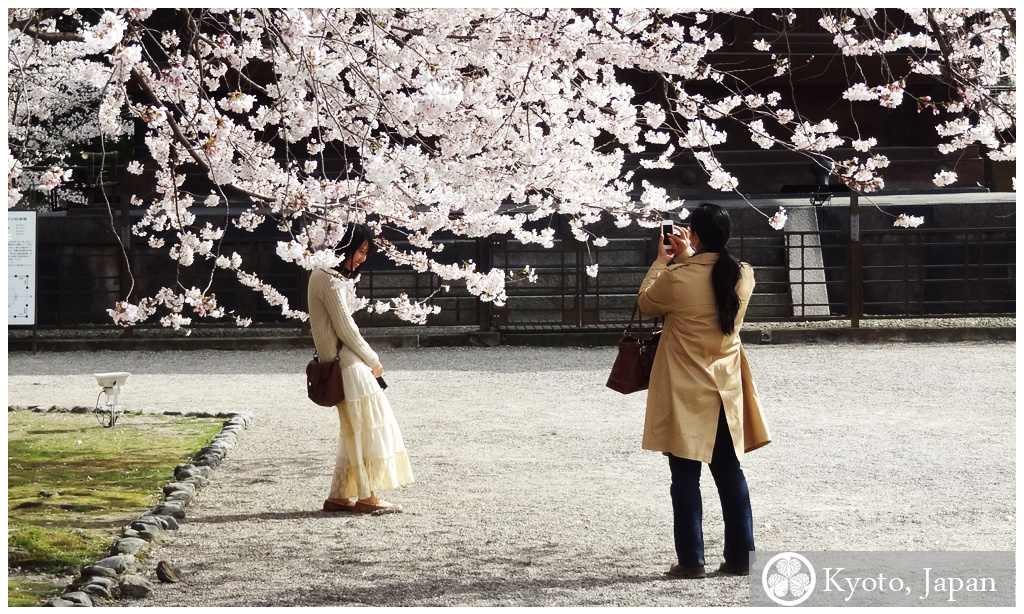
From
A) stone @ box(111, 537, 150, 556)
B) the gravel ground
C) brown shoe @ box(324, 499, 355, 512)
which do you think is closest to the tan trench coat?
the gravel ground

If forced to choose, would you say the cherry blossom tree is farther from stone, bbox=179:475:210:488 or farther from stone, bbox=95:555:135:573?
stone, bbox=95:555:135:573

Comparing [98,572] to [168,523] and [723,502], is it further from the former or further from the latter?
[723,502]

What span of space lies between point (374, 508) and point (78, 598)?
5.93 ft

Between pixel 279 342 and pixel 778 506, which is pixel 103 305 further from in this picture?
pixel 778 506

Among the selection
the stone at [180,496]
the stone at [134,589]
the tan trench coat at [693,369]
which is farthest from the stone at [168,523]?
the tan trench coat at [693,369]

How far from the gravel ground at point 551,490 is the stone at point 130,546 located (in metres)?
0.11

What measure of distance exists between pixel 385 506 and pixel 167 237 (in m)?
11.2

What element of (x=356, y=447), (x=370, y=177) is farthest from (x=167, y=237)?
(x=370, y=177)

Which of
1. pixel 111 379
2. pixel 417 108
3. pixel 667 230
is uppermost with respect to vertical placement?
pixel 417 108

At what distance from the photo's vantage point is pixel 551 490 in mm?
5996

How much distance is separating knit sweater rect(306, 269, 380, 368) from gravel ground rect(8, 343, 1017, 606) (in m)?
0.87

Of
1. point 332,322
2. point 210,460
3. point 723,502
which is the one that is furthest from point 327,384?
point 723,502

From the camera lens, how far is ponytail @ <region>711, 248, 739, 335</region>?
13.8ft

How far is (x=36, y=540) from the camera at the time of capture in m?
4.97
